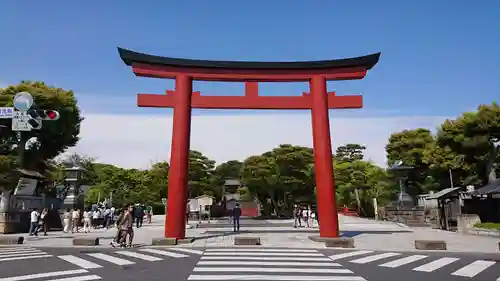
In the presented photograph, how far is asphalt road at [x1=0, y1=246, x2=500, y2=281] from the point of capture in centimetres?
842

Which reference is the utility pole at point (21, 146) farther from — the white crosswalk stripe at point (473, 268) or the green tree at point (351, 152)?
the green tree at point (351, 152)

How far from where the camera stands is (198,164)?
50.2 metres

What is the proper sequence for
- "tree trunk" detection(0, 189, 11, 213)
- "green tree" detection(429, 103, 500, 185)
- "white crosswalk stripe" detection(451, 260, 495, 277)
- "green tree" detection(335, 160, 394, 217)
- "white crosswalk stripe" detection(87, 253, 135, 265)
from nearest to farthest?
1. "white crosswalk stripe" detection(451, 260, 495, 277)
2. "white crosswalk stripe" detection(87, 253, 135, 265)
3. "tree trunk" detection(0, 189, 11, 213)
4. "green tree" detection(429, 103, 500, 185)
5. "green tree" detection(335, 160, 394, 217)

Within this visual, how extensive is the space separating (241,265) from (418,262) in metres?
5.26

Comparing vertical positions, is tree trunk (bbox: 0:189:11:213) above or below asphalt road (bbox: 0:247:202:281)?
above

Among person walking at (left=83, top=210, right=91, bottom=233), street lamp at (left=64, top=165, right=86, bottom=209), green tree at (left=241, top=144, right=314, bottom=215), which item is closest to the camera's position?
person walking at (left=83, top=210, right=91, bottom=233)

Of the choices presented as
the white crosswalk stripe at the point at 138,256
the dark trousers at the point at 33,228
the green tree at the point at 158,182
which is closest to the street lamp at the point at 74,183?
the dark trousers at the point at 33,228

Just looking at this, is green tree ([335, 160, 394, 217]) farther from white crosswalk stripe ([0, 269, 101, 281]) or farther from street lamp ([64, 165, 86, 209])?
white crosswalk stripe ([0, 269, 101, 281])

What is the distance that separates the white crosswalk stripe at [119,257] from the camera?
405 inches

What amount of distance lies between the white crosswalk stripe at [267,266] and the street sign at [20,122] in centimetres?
816

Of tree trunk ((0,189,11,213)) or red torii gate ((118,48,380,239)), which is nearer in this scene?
red torii gate ((118,48,380,239))

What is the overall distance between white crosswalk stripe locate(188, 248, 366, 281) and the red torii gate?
3939 mm

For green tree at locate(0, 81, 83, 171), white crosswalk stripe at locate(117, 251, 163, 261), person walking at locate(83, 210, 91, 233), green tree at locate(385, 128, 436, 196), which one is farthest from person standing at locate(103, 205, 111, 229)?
green tree at locate(385, 128, 436, 196)

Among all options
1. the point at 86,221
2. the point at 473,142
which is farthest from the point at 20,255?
the point at 473,142
